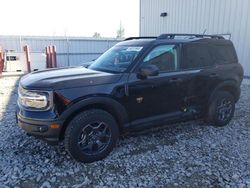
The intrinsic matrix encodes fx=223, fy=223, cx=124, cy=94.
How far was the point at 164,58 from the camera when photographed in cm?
371

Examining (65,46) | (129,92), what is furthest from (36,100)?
(65,46)

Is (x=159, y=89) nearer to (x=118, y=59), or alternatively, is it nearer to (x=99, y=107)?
(x=118, y=59)

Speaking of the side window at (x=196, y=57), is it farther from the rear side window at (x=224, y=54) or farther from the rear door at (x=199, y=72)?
the rear side window at (x=224, y=54)

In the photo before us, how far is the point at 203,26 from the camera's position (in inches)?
363

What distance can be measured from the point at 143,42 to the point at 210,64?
1400 millimetres

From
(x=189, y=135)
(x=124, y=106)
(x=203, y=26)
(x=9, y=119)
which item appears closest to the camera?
(x=124, y=106)

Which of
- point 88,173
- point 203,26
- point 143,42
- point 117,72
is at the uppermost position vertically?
point 203,26

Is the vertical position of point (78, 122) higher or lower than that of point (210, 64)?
lower

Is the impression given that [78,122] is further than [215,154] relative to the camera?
No

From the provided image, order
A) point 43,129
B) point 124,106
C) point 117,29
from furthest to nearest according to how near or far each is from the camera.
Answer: point 117,29, point 124,106, point 43,129

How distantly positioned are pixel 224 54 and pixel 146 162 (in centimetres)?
273

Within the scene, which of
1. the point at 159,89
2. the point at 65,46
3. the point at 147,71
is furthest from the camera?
the point at 65,46

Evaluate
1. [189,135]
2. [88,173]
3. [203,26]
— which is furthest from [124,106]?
[203,26]

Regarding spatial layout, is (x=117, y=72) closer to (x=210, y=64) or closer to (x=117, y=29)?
(x=210, y=64)
